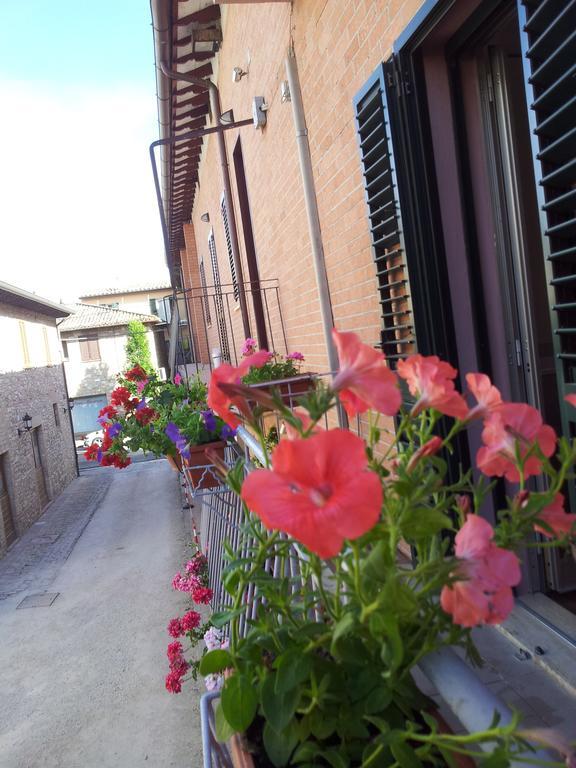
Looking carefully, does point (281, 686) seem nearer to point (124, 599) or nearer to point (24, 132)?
point (124, 599)

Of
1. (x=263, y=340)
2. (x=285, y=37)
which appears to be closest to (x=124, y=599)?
(x=263, y=340)

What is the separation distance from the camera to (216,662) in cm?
98

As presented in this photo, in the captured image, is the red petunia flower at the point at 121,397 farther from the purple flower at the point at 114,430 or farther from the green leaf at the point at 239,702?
the green leaf at the point at 239,702

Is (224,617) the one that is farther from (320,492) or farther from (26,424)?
(26,424)

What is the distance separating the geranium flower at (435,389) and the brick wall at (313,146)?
200 centimetres

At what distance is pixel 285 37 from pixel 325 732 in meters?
4.37

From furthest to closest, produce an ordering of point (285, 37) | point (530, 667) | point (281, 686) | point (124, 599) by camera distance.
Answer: point (124, 599)
point (285, 37)
point (530, 667)
point (281, 686)

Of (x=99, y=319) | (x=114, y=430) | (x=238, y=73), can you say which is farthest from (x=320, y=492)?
(x=99, y=319)

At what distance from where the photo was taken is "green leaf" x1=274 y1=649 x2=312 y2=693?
2.75ft

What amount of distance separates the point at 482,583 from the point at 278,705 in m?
0.31

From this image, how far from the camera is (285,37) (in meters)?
4.33

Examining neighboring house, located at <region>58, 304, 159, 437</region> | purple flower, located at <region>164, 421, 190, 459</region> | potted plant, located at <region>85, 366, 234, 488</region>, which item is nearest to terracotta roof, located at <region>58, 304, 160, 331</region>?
neighboring house, located at <region>58, 304, 159, 437</region>

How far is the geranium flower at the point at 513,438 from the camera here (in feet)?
2.83

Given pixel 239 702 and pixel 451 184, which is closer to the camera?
pixel 239 702
